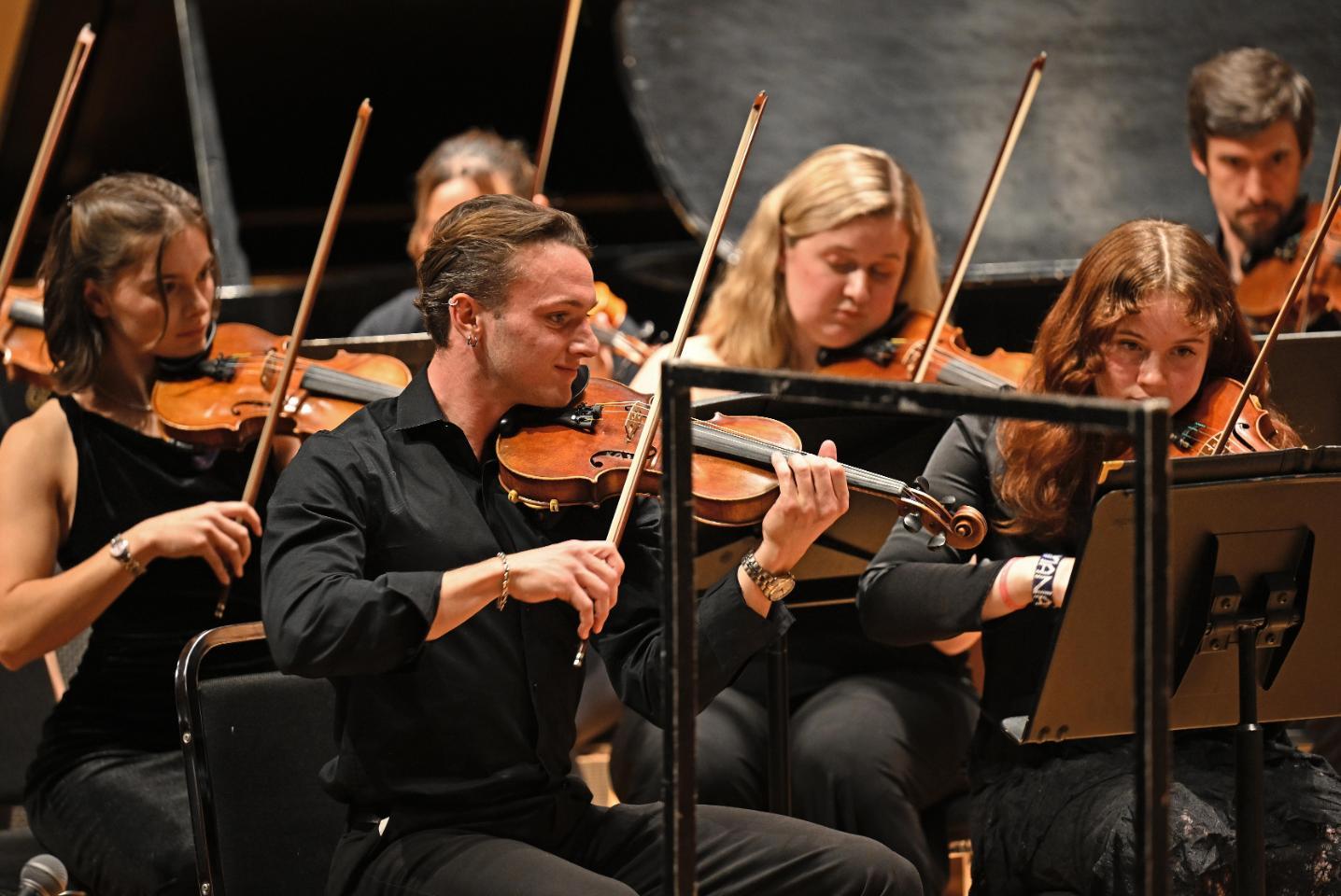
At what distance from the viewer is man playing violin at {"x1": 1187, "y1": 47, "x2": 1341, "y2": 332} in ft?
8.93

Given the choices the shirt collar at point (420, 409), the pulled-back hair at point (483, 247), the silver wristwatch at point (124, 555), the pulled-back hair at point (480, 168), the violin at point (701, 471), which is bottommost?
the silver wristwatch at point (124, 555)

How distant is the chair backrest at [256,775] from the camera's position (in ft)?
5.77

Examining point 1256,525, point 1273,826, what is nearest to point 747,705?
point 1273,826

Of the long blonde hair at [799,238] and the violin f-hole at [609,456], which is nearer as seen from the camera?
the violin f-hole at [609,456]

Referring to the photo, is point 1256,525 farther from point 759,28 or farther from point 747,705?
point 759,28

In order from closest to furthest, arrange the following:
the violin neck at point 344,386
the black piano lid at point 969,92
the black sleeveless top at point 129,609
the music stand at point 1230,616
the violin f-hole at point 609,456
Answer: the music stand at point 1230,616 → the violin f-hole at point 609,456 → the black sleeveless top at point 129,609 → the violin neck at point 344,386 → the black piano lid at point 969,92

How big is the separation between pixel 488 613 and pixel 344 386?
0.67 meters

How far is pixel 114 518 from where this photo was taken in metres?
2.11

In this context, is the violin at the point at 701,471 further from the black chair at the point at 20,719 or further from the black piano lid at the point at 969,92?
the black piano lid at the point at 969,92

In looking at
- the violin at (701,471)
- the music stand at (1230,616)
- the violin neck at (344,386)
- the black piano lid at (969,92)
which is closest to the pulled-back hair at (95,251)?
the violin neck at (344,386)

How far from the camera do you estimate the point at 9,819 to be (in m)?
2.55

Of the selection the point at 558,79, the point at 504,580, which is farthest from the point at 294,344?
the point at 558,79

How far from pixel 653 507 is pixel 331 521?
1.20 ft

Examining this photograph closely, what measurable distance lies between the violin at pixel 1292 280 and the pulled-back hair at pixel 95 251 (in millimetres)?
1627
